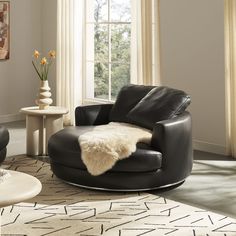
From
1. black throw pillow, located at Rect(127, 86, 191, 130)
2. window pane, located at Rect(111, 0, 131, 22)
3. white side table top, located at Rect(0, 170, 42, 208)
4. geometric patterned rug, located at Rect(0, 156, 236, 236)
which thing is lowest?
geometric patterned rug, located at Rect(0, 156, 236, 236)

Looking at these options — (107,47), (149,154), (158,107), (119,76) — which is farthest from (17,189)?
(107,47)

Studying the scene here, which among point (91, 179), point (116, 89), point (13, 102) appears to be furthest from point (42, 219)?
point (13, 102)

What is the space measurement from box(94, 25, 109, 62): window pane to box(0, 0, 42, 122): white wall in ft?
3.86

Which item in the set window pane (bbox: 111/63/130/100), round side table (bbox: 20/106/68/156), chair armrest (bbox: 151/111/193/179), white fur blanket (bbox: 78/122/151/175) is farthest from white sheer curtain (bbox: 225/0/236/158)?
window pane (bbox: 111/63/130/100)

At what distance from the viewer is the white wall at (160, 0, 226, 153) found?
669cm

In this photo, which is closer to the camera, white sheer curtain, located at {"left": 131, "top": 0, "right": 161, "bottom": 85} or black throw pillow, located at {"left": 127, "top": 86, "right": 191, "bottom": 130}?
black throw pillow, located at {"left": 127, "top": 86, "right": 191, "bottom": 130}

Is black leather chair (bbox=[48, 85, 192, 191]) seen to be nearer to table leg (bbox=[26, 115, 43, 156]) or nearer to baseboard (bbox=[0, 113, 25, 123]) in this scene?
table leg (bbox=[26, 115, 43, 156])

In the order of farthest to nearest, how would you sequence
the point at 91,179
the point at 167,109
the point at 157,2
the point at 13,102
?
the point at 13,102
the point at 157,2
the point at 167,109
the point at 91,179

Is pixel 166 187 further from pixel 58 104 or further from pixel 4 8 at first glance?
pixel 4 8

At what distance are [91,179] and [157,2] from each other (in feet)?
10.4

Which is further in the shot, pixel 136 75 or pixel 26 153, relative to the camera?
pixel 136 75

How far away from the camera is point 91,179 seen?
4910 mm

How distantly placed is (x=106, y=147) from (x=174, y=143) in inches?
24.4

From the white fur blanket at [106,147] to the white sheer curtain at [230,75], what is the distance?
1712 millimetres
